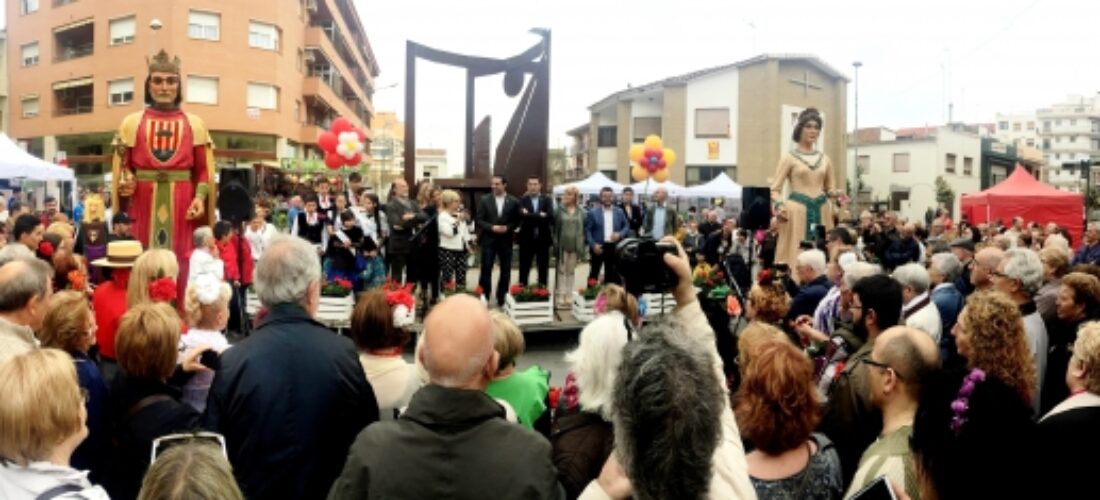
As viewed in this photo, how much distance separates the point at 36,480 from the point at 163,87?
5.99 m

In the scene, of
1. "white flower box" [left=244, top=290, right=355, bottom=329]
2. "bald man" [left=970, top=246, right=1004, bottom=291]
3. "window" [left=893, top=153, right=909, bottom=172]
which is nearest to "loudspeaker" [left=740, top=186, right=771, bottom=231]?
"bald man" [left=970, top=246, right=1004, bottom=291]

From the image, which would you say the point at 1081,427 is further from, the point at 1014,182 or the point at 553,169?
the point at 553,169

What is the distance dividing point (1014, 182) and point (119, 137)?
24536 mm

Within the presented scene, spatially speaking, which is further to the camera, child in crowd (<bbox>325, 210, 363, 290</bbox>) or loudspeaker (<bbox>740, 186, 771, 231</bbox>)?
child in crowd (<bbox>325, 210, 363, 290</bbox>)

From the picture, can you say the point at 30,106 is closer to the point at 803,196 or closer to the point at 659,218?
the point at 659,218

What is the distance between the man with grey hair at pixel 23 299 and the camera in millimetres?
3529

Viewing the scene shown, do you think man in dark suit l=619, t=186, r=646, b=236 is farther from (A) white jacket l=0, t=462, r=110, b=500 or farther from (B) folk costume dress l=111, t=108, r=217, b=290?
(A) white jacket l=0, t=462, r=110, b=500

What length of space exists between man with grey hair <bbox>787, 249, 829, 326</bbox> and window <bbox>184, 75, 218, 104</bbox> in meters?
30.9

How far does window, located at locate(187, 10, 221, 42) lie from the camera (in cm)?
3262

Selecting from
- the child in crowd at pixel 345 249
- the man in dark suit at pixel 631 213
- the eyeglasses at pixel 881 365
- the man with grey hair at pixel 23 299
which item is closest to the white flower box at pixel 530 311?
the child in crowd at pixel 345 249

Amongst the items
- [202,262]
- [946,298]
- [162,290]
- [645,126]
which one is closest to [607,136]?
[645,126]

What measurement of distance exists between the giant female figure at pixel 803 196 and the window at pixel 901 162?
4642 cm

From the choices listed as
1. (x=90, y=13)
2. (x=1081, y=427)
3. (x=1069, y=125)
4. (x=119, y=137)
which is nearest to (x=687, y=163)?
(x=90, y=13)

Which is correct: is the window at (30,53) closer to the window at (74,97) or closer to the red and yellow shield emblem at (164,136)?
the window at (74,97)
